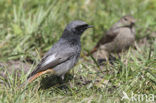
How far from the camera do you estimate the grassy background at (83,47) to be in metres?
4.55

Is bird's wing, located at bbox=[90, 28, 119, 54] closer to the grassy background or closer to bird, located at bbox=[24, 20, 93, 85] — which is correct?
the grassy background

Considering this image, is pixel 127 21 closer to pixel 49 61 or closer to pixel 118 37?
pixel 118 37

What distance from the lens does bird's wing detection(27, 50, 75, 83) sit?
4.86 metres

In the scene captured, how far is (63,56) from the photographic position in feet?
17.2

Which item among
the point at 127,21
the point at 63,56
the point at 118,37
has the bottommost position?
the point at 118,37

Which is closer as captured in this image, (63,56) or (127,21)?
(63,56)

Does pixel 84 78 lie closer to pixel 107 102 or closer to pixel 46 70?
pixel 46 70

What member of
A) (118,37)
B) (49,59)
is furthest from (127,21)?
(49,59)

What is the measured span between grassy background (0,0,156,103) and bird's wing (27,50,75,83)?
0.58 feet

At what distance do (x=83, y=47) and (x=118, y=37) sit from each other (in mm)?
973

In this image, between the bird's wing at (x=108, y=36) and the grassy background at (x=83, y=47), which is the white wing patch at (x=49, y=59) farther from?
the bird's wing at (x=108, y=36)

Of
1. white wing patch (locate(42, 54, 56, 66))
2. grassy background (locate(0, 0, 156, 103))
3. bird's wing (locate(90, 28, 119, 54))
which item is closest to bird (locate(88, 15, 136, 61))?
bird's wing (locate(90, 28, 119, 54))

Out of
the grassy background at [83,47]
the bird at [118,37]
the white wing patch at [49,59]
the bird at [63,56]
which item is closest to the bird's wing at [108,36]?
the bird at [118,37]

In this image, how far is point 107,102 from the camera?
4.12m
